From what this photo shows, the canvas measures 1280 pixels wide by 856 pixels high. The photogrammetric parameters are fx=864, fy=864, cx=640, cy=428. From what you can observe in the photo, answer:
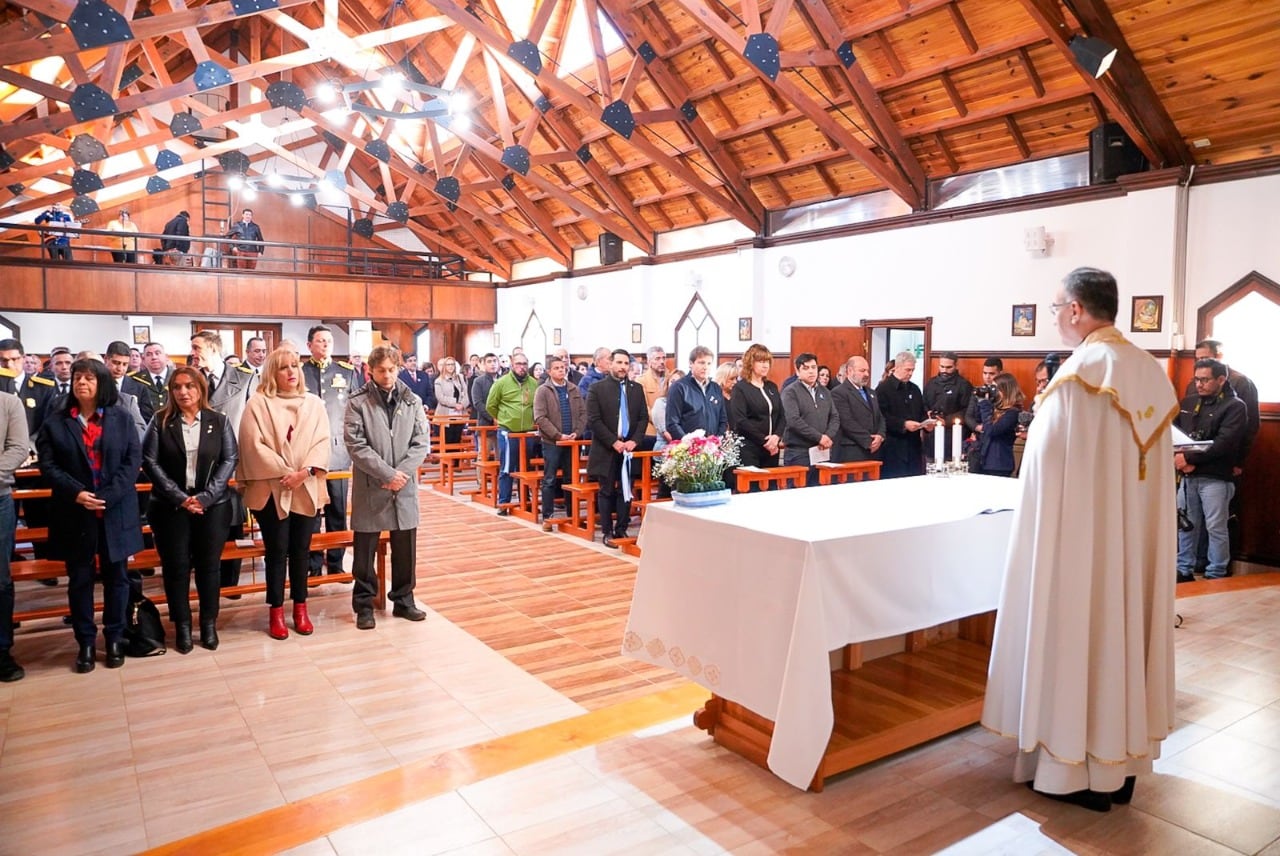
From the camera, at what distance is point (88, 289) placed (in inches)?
522

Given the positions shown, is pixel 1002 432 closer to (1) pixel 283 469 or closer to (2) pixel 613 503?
(2) pixel 613 503

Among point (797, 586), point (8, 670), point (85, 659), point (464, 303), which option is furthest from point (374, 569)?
point (464, 303)

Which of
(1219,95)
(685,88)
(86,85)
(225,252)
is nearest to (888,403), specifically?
(1219,95)

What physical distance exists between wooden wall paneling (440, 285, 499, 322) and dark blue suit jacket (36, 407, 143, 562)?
41.1 feet

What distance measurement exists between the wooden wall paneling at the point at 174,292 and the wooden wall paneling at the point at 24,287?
1280mm

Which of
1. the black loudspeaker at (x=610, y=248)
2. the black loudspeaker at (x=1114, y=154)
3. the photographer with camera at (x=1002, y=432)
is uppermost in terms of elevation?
the black loudspeaker at (x=610, y=248)

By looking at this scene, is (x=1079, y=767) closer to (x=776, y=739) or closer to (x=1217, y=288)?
(x=776, y=739)

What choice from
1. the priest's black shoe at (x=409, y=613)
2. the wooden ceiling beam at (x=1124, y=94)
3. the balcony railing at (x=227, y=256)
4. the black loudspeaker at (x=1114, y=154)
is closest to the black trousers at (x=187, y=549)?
the priest's black shoe at (x=409, y=613)

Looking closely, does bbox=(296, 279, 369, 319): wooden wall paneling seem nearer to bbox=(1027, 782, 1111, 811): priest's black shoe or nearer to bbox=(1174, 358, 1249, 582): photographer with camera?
bbox=(1174, 358, 1249, 582): photographer with camera

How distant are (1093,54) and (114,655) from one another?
6.99 meters

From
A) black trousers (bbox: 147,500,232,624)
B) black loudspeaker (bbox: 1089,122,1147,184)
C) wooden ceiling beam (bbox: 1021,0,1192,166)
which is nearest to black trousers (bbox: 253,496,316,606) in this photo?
black trousers (bbox: 147,500,232,624)

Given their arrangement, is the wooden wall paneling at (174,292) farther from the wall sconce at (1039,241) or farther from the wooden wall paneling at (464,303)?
the wall sconce at (1039,241)

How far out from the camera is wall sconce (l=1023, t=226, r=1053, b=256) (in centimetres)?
763

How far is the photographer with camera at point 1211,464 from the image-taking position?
578 cm
